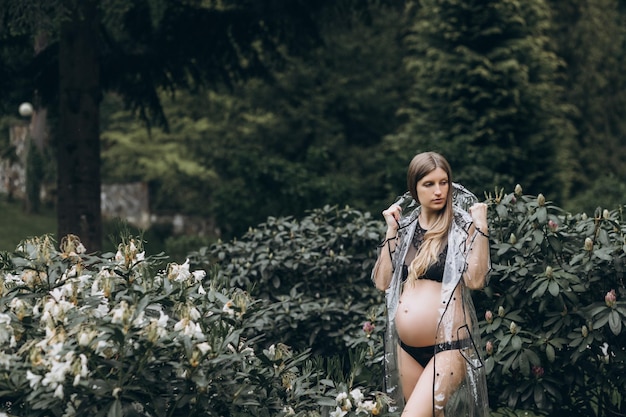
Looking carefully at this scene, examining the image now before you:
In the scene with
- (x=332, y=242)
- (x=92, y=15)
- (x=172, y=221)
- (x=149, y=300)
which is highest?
(x=92, y=15)

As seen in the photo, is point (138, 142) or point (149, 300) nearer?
point (149, 300)

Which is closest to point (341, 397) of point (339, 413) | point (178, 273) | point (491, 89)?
point (339, 413)

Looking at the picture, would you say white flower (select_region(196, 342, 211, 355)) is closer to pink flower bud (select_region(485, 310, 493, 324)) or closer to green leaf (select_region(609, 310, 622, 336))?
pink flower bud (select_region(485, 310, 493, 324))

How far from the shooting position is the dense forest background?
11.0 meters

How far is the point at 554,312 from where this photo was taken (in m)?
5.15

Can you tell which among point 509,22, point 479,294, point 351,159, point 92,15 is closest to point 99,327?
point 479,294

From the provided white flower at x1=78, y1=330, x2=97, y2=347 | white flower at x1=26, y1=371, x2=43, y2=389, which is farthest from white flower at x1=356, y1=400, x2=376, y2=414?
white flower at x1=26, y1=371, x2=43, y2=389

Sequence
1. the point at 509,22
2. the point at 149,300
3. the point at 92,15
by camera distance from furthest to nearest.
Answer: the point at 509,22 → the point at 92,15 → the point at 149,300

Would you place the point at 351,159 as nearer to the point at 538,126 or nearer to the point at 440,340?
the point at 538,126

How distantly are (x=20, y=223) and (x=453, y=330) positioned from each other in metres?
21.1

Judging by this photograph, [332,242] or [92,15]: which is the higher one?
[92,15]

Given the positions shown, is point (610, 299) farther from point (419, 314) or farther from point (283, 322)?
point (283, 322)

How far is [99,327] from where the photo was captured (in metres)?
3.50

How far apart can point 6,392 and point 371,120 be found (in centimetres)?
2353
